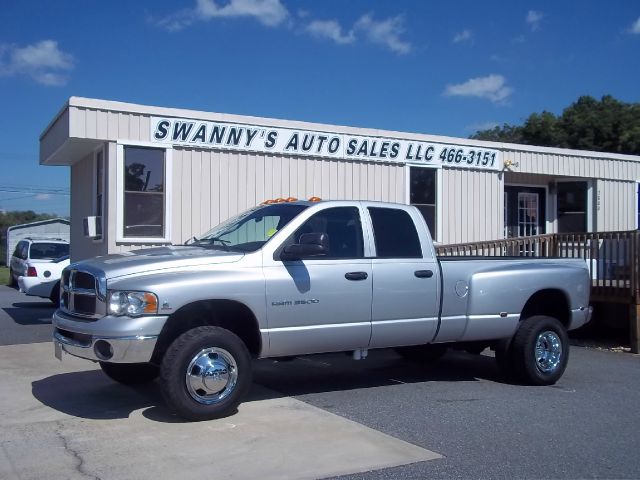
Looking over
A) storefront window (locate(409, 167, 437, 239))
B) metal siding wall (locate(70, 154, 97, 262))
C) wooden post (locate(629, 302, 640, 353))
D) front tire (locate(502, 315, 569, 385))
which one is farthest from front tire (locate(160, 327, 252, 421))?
storefront window (locate(409, 167, 437, 239))

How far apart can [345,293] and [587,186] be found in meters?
12.3

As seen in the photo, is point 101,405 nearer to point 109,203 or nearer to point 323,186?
point 109,203

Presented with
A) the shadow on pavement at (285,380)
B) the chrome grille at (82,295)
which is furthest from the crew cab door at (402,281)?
the chrome grille at (82,295)

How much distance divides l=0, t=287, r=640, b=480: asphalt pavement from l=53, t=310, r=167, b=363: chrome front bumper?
0.68 meters

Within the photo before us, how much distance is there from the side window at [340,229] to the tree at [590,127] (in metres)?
26.6

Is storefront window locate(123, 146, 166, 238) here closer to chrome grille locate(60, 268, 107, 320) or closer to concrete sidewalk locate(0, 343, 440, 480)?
concrete sidewalk locate(0, 343, 440, 480)

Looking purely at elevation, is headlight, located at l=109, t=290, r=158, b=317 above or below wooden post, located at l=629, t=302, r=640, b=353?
above

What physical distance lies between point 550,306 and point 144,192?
22.1 feet

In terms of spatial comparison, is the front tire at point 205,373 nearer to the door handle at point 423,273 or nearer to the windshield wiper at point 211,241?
the windshield wiper at point 211,241

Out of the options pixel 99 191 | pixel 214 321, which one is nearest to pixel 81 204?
pixel 99 191

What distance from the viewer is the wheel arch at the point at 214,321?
6.50 metres

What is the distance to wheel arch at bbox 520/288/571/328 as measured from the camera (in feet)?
28.8

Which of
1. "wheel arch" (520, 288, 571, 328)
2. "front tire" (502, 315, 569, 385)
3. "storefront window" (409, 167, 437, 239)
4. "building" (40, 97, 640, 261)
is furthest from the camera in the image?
"storefront window" (409, 167, 437, 239)

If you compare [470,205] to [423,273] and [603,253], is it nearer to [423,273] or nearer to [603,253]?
[603,253]
